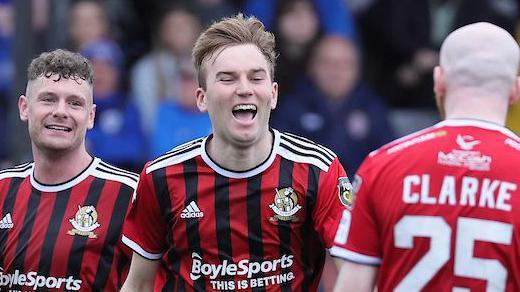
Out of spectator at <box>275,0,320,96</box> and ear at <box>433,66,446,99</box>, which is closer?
ear at <box>433,66,446,99</box>

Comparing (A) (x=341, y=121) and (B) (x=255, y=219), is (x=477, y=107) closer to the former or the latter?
(B) (x=255, y=219)

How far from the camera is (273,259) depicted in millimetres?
5902

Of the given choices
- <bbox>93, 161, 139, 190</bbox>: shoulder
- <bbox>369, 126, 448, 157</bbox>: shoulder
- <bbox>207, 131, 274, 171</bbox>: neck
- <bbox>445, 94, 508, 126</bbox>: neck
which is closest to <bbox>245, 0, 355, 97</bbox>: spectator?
<bbox>93, 161, 139, 190</bbox>: shoulder

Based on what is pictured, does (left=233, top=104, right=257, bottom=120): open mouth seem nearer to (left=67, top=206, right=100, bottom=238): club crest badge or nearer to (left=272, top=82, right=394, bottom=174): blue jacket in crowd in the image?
(left=67, top=206, right=100, bottom=238): club crest badge

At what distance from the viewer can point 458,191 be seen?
471 centimetres

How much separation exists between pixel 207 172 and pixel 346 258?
4.54 feet

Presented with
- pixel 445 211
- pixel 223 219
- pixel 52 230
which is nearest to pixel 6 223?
pixel 52 230

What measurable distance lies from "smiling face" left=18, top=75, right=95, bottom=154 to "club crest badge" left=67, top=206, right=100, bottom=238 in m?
0.32

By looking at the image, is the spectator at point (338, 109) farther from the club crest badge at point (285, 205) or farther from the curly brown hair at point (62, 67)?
the club crest badge at point (285, 205)

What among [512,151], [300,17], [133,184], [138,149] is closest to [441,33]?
[300,17]

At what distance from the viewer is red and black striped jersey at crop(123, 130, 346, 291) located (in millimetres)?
5898

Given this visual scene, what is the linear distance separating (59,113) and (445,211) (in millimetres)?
2263

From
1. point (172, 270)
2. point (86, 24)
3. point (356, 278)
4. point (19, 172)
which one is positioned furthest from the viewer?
point (86, 24)

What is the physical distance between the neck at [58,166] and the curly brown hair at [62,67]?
1.21ft
